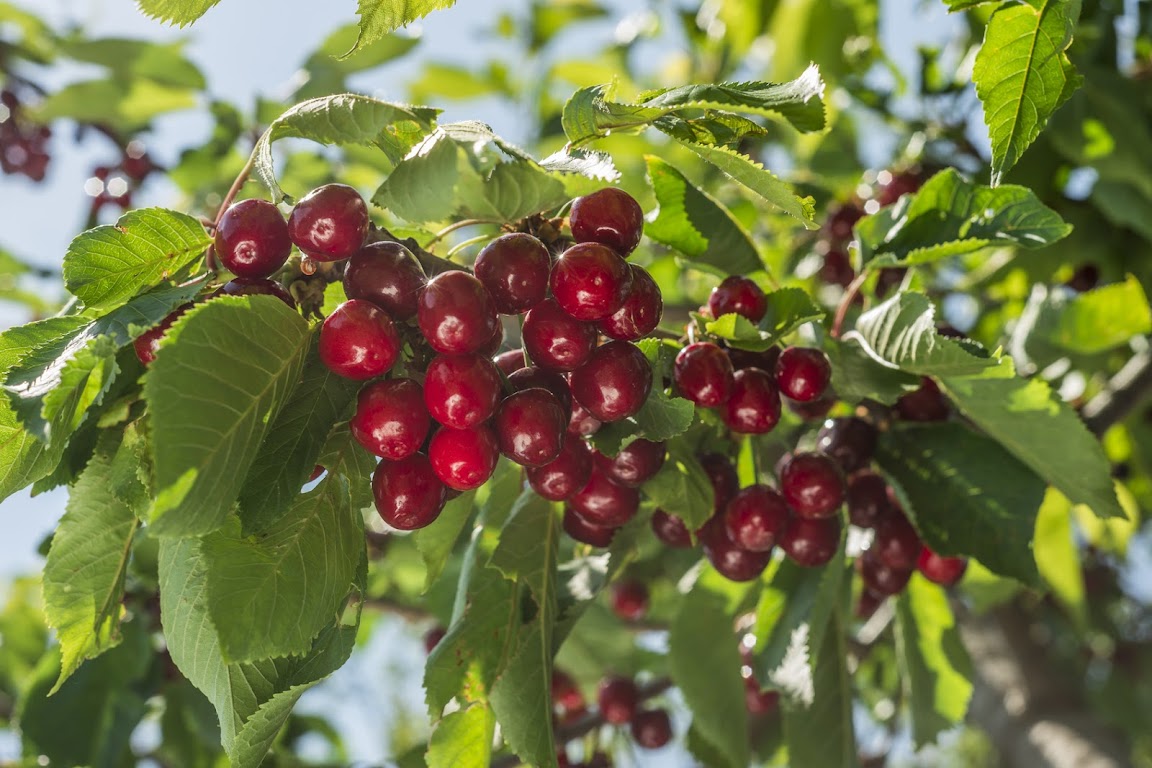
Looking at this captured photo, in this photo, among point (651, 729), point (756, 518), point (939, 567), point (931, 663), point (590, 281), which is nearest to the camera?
point (590, 281)

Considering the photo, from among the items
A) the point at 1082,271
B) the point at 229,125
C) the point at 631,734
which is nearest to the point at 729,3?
the point at 1082,271

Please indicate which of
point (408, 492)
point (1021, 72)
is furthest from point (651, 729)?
point (1021, 72)

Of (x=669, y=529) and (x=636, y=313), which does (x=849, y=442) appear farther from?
(x=636, y=313)

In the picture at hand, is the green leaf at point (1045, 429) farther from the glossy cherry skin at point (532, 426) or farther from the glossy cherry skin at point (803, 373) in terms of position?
the glossy cherry skin at point (532, 426)

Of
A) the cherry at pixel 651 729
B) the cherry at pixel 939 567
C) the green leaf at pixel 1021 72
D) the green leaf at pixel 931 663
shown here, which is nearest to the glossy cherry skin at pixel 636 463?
the green leaf at pixel 1021 72

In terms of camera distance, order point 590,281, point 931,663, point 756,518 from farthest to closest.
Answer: point 931,663 < point 756,518 < point 590,281

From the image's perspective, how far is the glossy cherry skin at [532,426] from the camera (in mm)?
958

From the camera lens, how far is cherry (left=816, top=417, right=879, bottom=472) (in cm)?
147

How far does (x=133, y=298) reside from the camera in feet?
3.27

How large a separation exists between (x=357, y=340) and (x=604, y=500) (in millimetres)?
401

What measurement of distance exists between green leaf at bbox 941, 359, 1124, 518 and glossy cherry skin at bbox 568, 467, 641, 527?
46cm

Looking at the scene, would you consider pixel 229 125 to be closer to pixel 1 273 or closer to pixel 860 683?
pixel 1 273

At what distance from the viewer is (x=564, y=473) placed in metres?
1.09

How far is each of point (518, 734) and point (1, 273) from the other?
2.43 m
